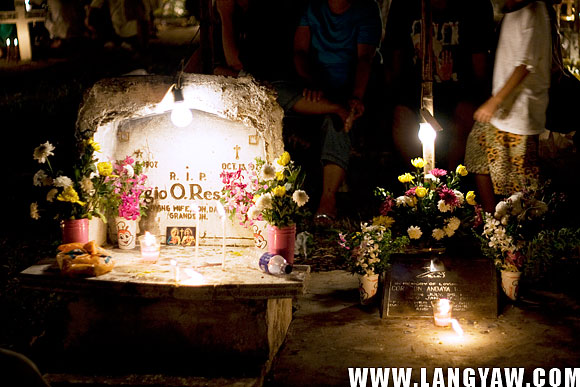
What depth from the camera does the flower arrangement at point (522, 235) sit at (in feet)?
19.9

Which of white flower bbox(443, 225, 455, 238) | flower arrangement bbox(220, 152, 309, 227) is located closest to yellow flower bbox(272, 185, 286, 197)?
flower arrangement bbox(220, 152, 309, 227)

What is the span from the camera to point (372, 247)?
6.06 metres

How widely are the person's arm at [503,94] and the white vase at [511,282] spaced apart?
5.51ft

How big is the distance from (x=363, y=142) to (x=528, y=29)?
3272 mm

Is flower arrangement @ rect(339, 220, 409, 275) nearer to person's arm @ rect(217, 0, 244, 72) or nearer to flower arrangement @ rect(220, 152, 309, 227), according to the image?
flower arrangement @ rect(220, 152, 309, 227)

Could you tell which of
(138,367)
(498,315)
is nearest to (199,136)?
(138,367)

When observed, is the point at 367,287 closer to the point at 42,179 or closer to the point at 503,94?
the point at 503,94

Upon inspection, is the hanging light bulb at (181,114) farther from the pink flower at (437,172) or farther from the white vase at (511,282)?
the white vase at (511,282)

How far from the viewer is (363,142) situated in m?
9.48

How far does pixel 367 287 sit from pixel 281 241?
1.11 meters

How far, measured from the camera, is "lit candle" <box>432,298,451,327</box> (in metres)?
5.57

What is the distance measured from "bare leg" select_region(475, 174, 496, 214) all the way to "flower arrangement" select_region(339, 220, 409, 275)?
1603 mm

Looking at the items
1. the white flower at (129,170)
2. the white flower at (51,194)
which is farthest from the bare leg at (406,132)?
the white flower at (51,194)

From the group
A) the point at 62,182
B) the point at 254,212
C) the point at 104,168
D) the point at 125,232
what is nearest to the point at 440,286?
the point at 254,212
